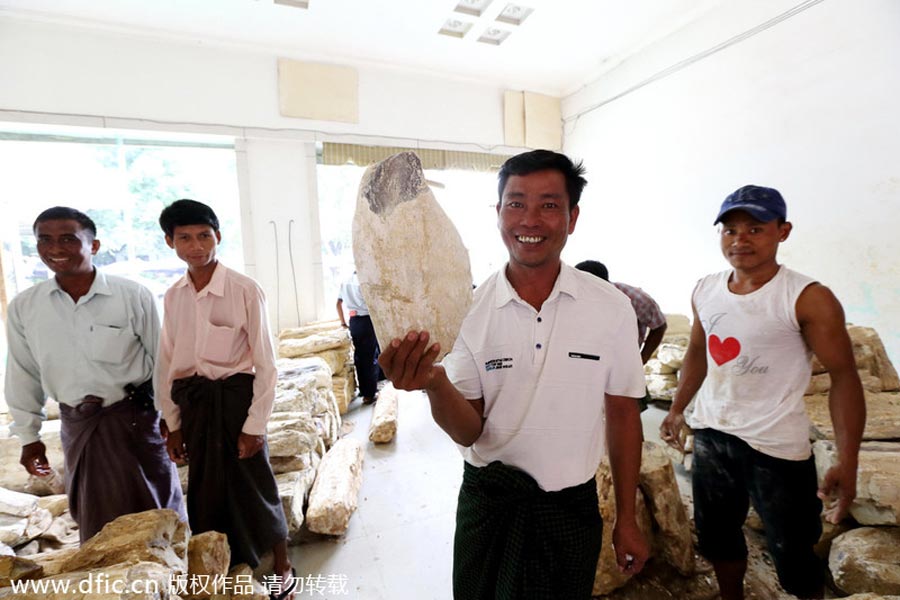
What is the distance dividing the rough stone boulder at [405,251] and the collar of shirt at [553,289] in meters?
0.13

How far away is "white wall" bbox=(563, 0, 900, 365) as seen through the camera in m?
2.73

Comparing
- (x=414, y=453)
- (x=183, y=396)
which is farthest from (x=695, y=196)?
(x=183, y=396)

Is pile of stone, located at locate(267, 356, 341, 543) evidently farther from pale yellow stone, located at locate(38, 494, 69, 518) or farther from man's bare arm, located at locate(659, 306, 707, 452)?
man's bare arm, located at locate(659, 306, 707, 452)

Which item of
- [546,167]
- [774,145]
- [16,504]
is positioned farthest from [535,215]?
[774,145]

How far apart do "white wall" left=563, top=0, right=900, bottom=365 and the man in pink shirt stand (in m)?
3.85

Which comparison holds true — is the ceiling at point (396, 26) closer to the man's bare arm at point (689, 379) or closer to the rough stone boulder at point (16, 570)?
the man's bare arm at point (689, 379)

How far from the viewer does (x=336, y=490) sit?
7.50ft

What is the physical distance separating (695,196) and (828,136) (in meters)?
1.11

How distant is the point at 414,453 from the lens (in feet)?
9.92

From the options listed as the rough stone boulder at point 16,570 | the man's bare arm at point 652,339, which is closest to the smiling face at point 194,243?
the rough stone boulder at point 16,570

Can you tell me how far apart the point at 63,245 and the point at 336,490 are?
5.55ft

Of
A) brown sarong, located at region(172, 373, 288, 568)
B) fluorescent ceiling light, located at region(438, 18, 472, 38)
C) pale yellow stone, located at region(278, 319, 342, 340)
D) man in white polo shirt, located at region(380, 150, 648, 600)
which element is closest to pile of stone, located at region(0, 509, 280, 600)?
brown sarong, located at region(172, 373, 288, 568)

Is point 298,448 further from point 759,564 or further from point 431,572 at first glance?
point 759,564

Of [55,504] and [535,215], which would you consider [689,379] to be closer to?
[535,215]
